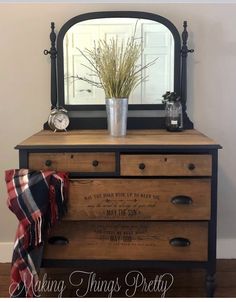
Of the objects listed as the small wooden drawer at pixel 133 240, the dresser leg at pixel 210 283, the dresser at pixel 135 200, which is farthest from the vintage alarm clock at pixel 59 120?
the dresser leg at pixel 210 283

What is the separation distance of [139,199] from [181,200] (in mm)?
198

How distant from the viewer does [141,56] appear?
7.71ft

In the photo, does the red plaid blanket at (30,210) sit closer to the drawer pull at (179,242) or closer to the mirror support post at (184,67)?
the drawer pull at (179,242)

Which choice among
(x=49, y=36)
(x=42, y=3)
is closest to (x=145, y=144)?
(x=49, y=36)

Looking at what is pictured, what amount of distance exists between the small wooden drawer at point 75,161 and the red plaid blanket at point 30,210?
0.06m

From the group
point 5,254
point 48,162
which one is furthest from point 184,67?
point 5,254

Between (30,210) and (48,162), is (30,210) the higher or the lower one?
the lower one

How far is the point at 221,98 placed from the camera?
7.98ft

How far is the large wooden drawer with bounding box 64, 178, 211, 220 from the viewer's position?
6.08 ft

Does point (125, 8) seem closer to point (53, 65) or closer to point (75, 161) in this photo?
point (53, 65)

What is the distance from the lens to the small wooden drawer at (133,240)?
1896 millimetres

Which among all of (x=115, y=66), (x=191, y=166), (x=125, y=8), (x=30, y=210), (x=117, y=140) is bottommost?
(x=30, y=210)

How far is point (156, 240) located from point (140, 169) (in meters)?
0.36
